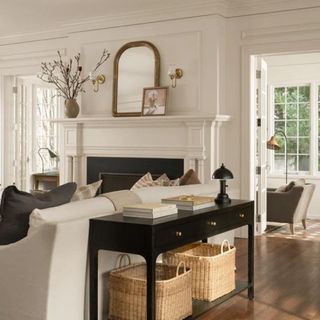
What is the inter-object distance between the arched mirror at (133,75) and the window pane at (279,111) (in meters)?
3.44

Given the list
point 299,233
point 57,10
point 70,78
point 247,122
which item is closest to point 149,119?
point 247,122

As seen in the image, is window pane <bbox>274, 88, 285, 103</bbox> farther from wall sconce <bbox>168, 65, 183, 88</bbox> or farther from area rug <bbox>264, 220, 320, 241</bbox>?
wall sconce <bbox>168, 65, 183, 88</bbox>

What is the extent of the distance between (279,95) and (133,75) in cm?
347

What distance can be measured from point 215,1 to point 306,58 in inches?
125

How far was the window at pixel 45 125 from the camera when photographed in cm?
952

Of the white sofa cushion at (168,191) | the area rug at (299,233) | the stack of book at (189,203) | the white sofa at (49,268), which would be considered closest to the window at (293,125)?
the area rug at (299,233)

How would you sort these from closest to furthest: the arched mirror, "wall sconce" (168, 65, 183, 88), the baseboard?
"wall sconce" (168, 65, 183, 88), the arched mirror, the baseboard

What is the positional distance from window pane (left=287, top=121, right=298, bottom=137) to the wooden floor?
3336 mm

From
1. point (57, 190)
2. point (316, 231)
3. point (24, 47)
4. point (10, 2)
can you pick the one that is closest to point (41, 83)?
point (24, 47)

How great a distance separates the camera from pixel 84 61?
7496 millimetres

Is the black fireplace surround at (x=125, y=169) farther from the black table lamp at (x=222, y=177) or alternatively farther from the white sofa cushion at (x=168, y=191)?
the black table lamp at (x=222, y=177)

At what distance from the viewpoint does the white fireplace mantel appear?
6.53 metres

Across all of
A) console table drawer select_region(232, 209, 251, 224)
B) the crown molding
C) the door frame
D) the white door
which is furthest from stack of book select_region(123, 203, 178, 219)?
the crown molding

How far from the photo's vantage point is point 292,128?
9469mm
